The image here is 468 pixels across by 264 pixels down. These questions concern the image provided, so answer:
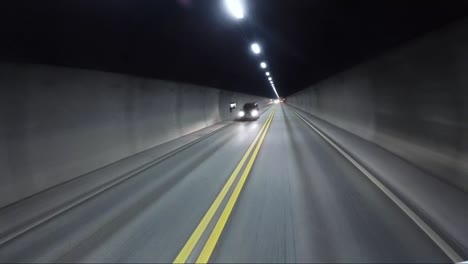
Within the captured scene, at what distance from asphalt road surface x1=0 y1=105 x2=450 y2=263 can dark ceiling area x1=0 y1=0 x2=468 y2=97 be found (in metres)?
3.43

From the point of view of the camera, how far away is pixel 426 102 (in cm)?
957

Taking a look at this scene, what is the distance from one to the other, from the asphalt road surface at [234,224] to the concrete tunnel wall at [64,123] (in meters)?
1.61

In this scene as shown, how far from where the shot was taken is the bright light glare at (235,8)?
431 inches

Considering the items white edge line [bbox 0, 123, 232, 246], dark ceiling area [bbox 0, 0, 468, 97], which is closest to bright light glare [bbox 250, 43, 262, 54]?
dark ceiling area [bbox 0, 0, 468, 97]

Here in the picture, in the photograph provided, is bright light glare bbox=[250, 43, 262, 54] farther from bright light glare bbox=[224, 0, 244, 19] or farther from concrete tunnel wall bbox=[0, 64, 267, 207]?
bright light glare bbox=[224, 0, 244, 19]

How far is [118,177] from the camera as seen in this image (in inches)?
396

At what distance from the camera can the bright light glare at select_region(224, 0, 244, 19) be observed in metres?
10.9

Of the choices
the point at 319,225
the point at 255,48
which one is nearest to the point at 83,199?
the point at 319,225

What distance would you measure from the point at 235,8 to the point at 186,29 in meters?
1.99

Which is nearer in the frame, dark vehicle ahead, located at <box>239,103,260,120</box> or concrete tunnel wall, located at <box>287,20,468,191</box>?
concrete tunnel wall, located at <box>287,20,468,191</box>

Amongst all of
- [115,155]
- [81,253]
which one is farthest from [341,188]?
[115,155]

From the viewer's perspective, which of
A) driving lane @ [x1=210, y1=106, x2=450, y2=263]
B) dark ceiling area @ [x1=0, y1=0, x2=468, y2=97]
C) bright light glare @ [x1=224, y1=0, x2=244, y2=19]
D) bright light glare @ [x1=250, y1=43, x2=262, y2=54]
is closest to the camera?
driving lane @ [x1=210, y1=106, x2=450, y2=263]

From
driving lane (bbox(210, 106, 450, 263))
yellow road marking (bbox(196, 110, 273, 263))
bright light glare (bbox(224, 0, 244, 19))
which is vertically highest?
bright light glare (bbox(224, 0, 244, 19))

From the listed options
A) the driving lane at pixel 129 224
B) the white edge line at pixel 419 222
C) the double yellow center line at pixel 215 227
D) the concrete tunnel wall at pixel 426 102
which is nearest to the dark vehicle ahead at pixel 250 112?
the concrete tunnel wall at pixel 426 102
